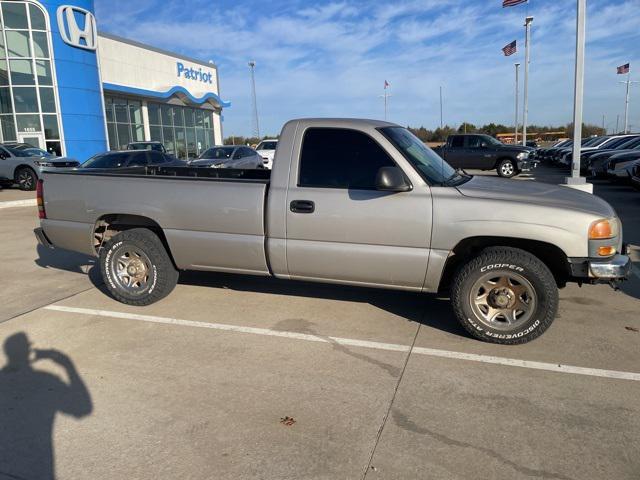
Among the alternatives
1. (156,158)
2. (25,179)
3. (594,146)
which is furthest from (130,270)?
(594,146)

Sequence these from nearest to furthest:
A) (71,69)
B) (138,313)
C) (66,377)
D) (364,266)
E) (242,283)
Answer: (66,377), (364,266), (138,313), (242,283), (71,69)

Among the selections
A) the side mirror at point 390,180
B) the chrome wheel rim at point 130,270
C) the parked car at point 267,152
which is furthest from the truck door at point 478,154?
the chrome wheel rim at point 130,270

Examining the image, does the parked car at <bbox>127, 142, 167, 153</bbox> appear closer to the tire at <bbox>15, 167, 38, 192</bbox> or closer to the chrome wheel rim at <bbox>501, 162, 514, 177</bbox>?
the tire at <bbox>15, 167, 38, 192</bbox>

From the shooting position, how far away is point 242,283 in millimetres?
6223

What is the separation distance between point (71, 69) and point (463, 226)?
27.0 meters

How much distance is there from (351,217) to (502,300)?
1.47 metres

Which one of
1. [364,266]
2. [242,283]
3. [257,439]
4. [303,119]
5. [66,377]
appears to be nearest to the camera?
[257,439]

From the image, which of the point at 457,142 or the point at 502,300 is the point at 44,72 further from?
the point at 502,300

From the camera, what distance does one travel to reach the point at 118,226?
18.5 ft

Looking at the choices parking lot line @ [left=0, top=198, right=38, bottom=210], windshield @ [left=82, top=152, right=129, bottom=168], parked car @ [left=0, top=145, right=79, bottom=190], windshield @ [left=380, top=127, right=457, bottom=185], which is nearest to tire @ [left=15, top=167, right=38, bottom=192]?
parked car @ [left=0, top=145, right=79, bottom=190]

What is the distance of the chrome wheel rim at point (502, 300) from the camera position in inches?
166

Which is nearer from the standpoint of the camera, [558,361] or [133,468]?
[133,468]

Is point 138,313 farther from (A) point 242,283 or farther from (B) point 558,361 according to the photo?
(B) point 558,361

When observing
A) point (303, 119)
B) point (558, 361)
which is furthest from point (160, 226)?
point (558, 361)
